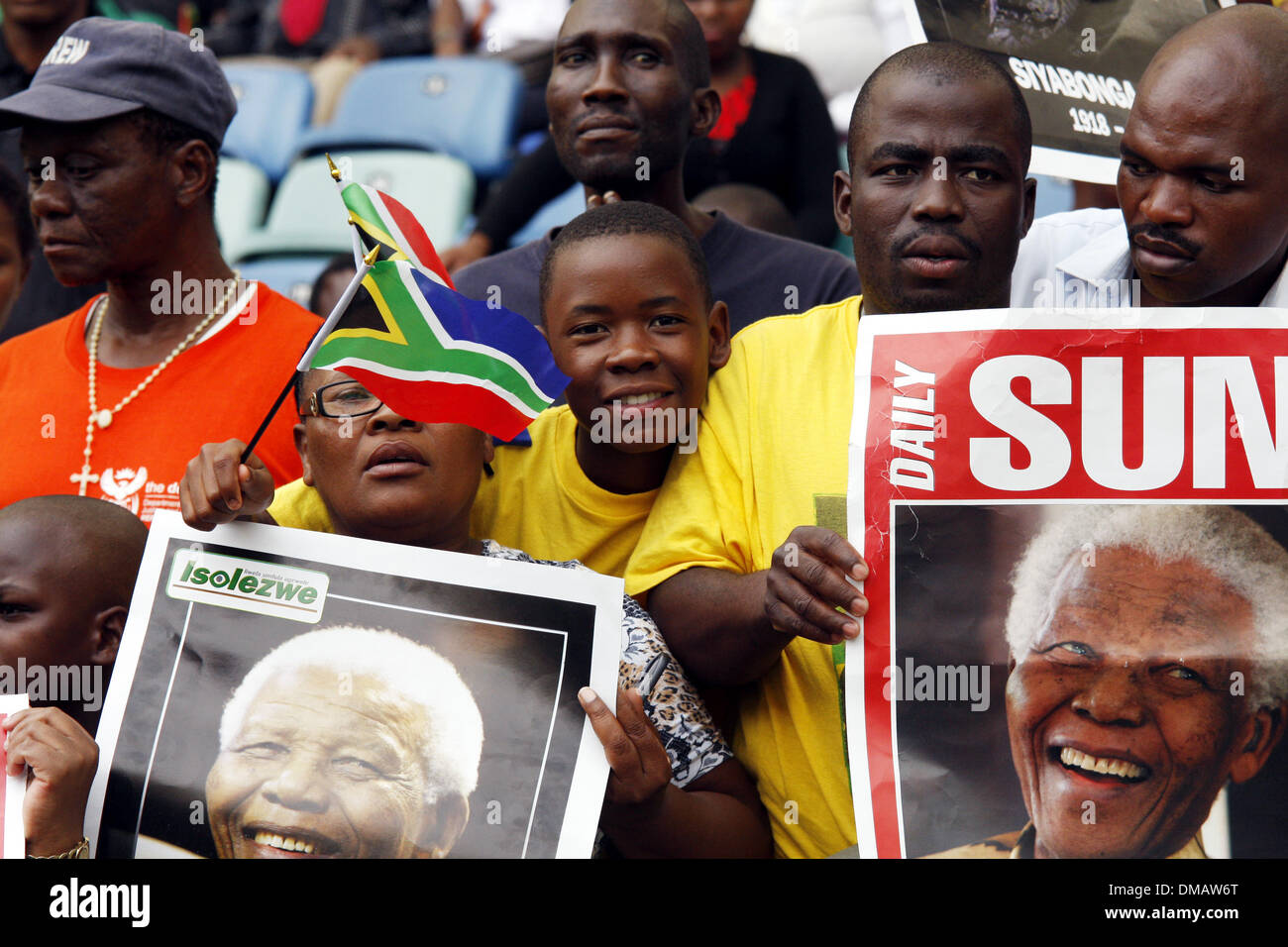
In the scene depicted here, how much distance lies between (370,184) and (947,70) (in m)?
3.94

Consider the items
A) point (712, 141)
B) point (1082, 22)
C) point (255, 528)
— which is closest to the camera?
point (255, 528)

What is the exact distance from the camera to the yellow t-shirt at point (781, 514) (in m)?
2.14

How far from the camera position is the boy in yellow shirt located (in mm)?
2396

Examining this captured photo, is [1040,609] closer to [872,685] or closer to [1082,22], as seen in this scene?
[872,685]

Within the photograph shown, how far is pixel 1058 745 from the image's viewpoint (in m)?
1.94

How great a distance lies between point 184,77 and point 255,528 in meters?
1.34

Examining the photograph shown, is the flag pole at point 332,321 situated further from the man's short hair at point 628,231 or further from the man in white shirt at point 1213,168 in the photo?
the man in white shirt at point 1213,168

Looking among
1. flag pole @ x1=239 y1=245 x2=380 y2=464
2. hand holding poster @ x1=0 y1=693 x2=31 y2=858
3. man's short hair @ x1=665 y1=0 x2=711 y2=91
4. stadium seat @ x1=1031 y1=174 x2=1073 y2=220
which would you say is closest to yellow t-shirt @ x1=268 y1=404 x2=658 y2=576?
flag pole @ x1=239 y1=245 x2=380 y2=464

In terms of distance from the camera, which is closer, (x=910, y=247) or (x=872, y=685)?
(x=872, y=685)

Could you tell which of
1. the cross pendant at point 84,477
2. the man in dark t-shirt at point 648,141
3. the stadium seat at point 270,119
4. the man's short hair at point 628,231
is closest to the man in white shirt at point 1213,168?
the man's short hair at point 628,231

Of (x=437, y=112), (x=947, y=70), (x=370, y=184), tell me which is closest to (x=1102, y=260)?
(x=947, y=70)

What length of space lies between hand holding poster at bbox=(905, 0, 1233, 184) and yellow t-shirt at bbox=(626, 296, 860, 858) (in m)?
0.74

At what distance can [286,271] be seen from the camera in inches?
232
